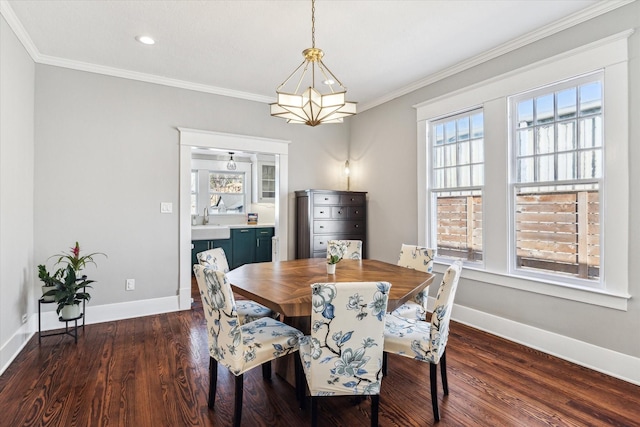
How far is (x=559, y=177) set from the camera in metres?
2.87

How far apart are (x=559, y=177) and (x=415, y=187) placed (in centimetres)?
159

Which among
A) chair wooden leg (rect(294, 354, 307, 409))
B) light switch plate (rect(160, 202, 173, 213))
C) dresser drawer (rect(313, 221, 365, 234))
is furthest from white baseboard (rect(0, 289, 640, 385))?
chair wooden leg (rect(294, 354, 307, 409))

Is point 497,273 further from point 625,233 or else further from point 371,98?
point 371,98

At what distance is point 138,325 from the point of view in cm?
358

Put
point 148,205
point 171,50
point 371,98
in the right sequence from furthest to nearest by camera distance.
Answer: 1. point 371,98
2. point 148,205
3. point 171,50

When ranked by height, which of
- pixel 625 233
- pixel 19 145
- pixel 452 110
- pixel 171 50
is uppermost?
pixel 171 50

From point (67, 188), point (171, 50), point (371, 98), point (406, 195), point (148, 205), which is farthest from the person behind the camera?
point (371, 98)

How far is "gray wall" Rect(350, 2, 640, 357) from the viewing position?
2.42 meters

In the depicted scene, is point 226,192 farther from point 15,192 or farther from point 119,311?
point 15,192

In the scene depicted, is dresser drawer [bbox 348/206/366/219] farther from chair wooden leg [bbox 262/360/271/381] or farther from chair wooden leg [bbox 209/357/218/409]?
chair wooden leg [bbox 209/357/218/409]

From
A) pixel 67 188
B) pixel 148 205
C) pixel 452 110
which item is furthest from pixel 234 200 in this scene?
pixel 452 110

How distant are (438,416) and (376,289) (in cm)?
99

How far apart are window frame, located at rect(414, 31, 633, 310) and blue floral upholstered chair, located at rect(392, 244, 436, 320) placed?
0.93 metres

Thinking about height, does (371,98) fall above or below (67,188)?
above
